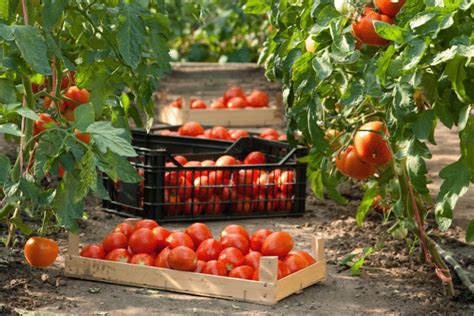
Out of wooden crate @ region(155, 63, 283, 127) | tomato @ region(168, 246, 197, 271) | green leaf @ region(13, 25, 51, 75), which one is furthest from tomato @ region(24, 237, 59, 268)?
wooden crate @ region(155, 63, 283, 127)

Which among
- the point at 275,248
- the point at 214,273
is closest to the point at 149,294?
the point at 214,273

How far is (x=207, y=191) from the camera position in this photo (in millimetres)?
5590

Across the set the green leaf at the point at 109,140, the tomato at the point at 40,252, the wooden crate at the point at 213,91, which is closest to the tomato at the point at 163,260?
the tomato at the point at 40,252

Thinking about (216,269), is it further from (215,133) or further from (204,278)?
(215,133)

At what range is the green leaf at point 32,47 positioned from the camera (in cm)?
Answer: 323

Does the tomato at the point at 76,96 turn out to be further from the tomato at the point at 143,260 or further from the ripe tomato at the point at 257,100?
the ripe tomato at the point at 257,100

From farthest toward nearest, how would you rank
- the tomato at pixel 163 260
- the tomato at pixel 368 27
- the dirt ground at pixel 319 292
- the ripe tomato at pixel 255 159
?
the ripe tomato at pixel 255 159, the tomato at pixel 163 260, the dirt ground at pixel 319 292, the tomato at pixel 368 27

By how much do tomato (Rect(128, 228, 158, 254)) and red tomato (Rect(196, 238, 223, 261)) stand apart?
20 centimetres

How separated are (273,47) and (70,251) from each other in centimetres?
126

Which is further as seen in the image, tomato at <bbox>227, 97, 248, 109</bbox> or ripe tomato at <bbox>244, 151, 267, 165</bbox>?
tomato at <bbox>227, 97, 248, 109</bbox>

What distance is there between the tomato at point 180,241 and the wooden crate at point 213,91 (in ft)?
12.3

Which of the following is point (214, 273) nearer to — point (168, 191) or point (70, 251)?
point (70, 251)

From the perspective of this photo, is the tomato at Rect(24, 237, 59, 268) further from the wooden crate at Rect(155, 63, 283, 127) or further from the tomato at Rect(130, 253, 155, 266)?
the wooden crate at Rect(155, 63, 283, 127)

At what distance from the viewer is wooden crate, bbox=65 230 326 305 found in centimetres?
412
